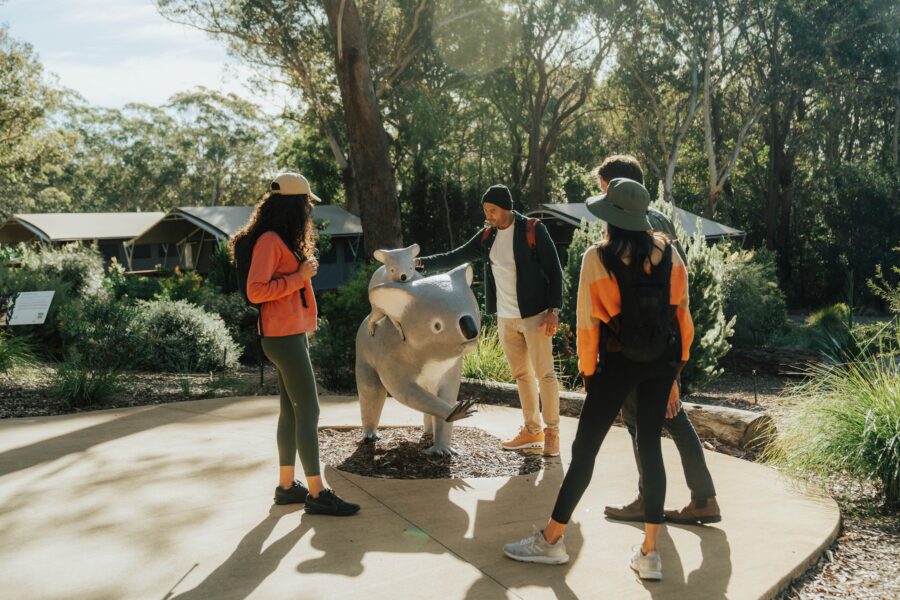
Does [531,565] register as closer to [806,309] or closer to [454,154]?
[806,309]

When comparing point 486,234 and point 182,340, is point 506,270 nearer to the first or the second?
point 486,234

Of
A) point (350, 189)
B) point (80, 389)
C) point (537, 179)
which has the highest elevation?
point (537, 179)

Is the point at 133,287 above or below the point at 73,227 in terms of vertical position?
below

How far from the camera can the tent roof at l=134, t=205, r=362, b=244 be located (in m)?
27.4

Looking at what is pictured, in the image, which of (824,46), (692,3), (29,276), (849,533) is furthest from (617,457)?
(824,46)

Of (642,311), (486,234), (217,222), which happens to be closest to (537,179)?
(217,222)

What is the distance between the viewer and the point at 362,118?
43.8 feet

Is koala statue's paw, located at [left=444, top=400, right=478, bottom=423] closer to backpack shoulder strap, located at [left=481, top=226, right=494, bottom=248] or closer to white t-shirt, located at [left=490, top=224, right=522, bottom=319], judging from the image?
white t-shirt, located at [left=490, top=224, right=522, bottom=319]

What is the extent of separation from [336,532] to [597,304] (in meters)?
1.90

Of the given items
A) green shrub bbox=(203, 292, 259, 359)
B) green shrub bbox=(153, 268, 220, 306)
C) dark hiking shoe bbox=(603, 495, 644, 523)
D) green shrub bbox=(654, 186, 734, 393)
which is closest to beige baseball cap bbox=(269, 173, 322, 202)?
dark hiking shoe bbox=(603, 495, 644, 523)

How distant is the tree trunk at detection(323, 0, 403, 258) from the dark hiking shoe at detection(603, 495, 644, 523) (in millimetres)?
9766

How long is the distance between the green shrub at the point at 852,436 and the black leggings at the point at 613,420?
1.94m

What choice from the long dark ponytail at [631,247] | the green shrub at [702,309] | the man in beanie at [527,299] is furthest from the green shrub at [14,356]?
the long dark ponytail at [631,247]

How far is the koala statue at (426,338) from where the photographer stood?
16.9ft
